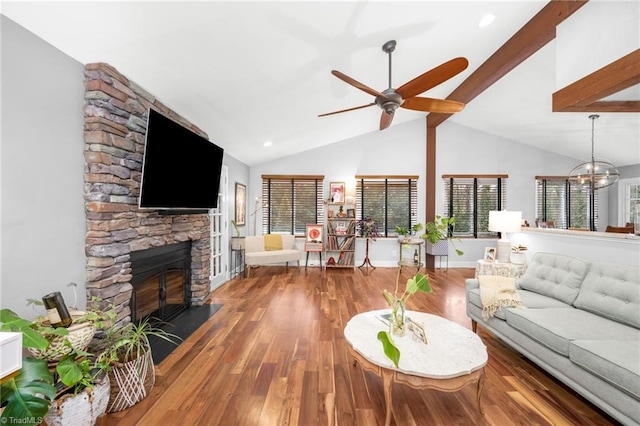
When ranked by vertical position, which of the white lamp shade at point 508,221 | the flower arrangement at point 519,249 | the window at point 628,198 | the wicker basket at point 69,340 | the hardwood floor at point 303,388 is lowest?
the hardwood floor at point 303,388

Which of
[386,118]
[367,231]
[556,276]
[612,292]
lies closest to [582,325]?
[612,292]

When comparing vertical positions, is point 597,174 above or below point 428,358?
above

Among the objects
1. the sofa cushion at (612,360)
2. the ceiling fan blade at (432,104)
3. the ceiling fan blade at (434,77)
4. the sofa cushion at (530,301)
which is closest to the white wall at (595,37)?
the ceiling fan blade at (432,104)

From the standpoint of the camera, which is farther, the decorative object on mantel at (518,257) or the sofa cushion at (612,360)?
the decorative object on mantel at (518,257)

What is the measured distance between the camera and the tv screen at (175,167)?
2.15 metres

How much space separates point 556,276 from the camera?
8.59ft

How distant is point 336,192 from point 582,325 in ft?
15.2

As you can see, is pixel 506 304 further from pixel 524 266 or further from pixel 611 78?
pixel 611 78

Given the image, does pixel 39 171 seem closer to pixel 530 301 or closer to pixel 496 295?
pixel 496 295

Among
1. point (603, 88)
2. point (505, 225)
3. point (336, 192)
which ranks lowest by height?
point (505, 225)

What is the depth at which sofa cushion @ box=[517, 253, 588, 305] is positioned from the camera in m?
2.42

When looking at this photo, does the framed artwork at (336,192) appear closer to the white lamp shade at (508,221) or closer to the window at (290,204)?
the window at (290,204)

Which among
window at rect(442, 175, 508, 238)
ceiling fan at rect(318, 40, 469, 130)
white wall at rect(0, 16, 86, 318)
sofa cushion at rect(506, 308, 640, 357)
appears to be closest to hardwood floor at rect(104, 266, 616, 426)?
sofa cushion at rect(506, 308, 640, 357)

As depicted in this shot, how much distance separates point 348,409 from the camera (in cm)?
172
